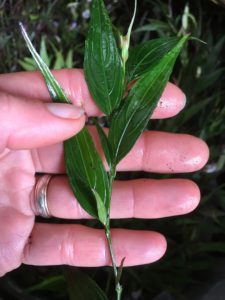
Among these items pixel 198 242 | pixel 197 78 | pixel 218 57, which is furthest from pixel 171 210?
pixel 218 57

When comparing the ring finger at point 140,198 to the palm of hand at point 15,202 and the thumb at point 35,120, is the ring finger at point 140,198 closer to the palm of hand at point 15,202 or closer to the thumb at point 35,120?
the palm of hand at point 15,202

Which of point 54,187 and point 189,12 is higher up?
point 189,12

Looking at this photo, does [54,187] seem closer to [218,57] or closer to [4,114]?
[4,114]

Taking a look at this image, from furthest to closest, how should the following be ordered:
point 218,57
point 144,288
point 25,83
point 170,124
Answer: point 218,57 → point 170,124 → point 144,288 → point 25,83

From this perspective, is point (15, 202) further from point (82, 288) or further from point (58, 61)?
point (58, 61)

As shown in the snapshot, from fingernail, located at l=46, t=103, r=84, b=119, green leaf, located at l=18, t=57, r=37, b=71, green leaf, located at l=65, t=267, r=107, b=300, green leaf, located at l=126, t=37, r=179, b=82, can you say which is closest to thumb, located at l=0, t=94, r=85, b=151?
fingernail, located at l=46, t=103, r=84, b=119
